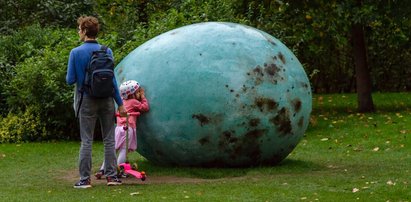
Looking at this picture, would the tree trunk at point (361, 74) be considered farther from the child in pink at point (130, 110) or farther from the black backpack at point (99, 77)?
the black backpack at point (99, 77)

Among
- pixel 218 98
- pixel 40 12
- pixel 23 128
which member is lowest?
pixel 23 128

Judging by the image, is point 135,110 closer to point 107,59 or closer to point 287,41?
point 107,59

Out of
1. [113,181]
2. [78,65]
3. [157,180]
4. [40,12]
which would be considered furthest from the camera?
[40,12]

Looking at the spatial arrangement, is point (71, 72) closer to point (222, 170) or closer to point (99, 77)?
point (99, 77)

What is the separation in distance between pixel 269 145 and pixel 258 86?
79cm

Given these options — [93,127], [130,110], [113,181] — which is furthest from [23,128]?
[93,127]

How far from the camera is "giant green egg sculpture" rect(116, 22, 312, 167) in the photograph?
35.2ft

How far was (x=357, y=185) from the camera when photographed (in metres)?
9.80

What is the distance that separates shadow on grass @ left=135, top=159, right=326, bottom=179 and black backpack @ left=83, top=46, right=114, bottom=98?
167 cm

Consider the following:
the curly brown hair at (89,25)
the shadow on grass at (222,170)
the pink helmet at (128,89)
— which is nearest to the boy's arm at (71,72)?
the curly brown hair at (89,25)

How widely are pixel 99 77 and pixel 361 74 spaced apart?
1186 centimetres

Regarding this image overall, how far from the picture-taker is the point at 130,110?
35.3ft

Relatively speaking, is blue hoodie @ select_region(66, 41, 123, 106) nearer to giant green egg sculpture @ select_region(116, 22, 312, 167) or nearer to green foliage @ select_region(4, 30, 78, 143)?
giant green egg sculpture @ select_region(116, 22, 312, 167)

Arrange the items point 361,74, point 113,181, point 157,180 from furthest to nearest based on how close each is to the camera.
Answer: point 361,74
point 157,180
point 113,181
